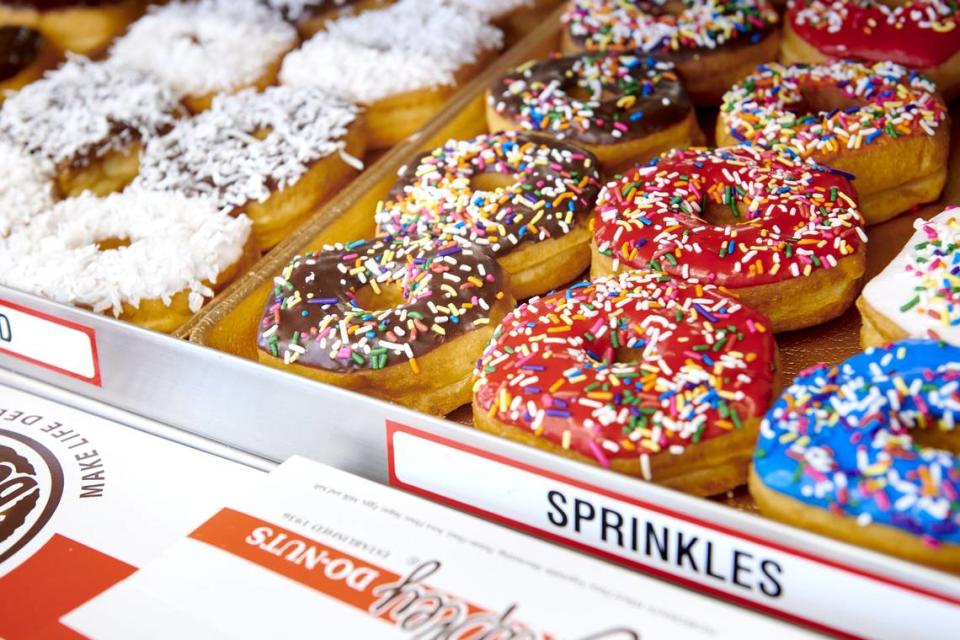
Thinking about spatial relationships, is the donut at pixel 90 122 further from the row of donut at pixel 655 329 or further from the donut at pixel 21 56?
the row of donut at pixel 655 329

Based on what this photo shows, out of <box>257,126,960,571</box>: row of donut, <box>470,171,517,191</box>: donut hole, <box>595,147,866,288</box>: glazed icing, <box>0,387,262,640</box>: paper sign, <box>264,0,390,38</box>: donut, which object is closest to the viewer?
<box>257,126,960,571</box>: row of donut

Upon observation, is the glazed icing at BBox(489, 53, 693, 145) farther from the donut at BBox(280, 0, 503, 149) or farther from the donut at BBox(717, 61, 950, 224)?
the donut at BBox(280, 0, 503, 149)

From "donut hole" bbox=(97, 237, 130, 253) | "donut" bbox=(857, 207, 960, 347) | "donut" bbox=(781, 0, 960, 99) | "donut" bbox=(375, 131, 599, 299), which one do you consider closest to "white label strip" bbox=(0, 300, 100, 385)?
"donut hole" bbox=(97, 237, 130, 253)

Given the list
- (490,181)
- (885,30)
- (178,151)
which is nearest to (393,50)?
(178,151)

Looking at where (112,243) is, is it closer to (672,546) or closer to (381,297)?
(381,297)

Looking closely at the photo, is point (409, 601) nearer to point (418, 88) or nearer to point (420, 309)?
point (420, 309)

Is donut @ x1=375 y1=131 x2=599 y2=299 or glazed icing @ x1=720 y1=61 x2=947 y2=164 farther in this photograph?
glazed icing @ x1=720 y1=61 x2=947 y2=164

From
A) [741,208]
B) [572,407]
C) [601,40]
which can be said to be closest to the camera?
[572,407]

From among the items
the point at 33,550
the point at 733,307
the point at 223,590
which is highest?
the point at 733,307

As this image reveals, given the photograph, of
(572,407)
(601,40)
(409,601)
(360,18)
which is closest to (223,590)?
(409,601)
